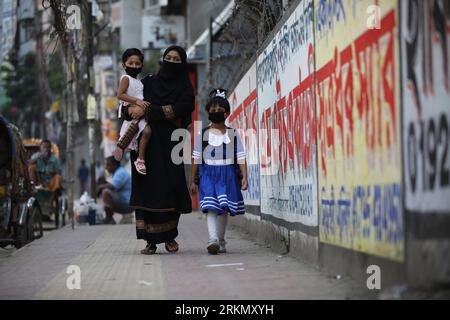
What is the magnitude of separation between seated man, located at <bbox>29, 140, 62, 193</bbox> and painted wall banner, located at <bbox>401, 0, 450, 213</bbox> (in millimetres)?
14386

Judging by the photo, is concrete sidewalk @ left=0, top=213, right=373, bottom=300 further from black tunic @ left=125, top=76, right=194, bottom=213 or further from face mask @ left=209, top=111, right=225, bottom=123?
face mask @ left=209, top=111, right=225, bottom=123

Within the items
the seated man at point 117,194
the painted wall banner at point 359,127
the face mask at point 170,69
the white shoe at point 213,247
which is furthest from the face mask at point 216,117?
the seated man at point 117,194

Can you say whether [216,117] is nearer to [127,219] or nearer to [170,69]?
[170,69]

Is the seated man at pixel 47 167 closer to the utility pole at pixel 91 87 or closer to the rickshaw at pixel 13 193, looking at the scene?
the utility pole at pixel 91 87

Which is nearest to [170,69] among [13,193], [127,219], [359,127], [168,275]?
[168,275]

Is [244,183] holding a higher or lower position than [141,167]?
lower

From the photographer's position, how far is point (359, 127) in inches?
272

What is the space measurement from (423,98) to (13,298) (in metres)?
3.34

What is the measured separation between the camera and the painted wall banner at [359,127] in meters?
6.02

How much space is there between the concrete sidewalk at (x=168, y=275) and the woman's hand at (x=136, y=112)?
4.95 feet

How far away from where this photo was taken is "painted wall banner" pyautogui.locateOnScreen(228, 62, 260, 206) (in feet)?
42.8

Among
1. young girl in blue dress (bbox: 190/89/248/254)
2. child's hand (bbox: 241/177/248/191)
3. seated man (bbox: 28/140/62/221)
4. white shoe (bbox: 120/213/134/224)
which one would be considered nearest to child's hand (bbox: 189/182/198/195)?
young girl in blue dress (bbox: 190/89/248/254)

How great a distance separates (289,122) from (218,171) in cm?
102
